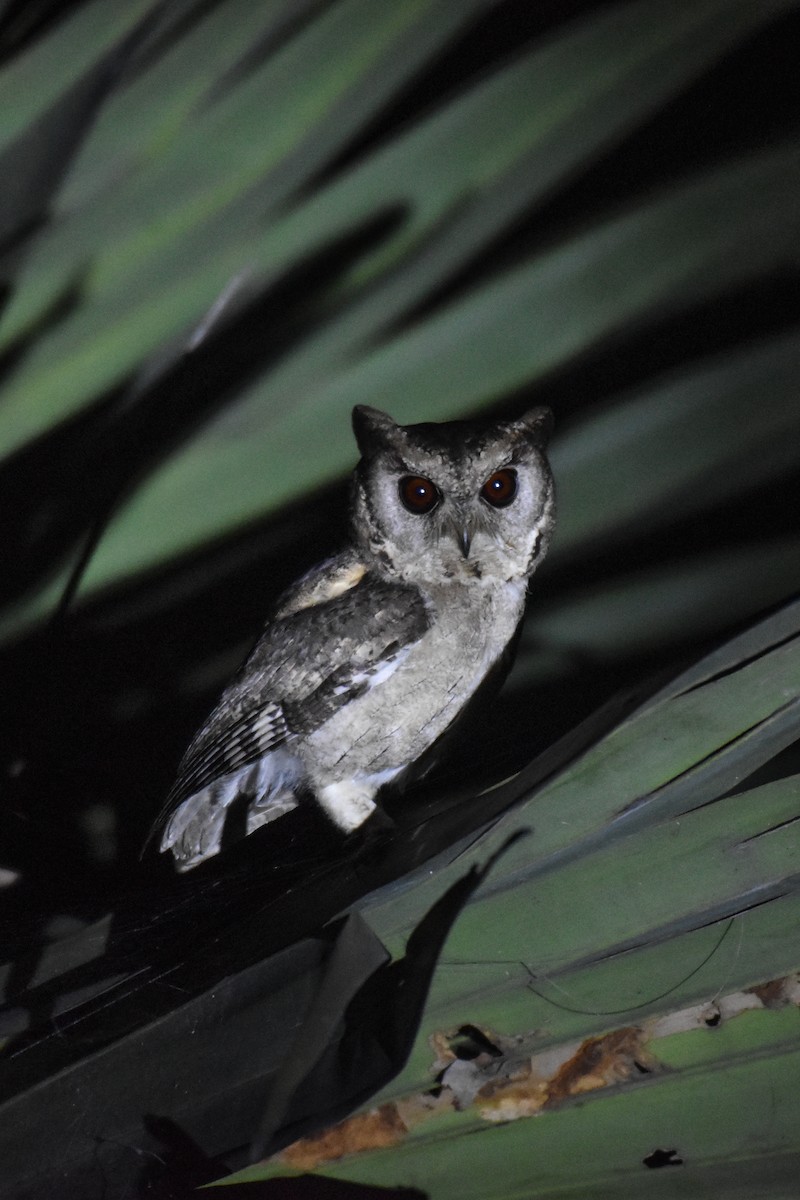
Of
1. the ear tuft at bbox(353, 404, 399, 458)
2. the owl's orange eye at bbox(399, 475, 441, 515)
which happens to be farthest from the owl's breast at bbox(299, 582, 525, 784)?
the ear tuft at bbox(353, 404, 399, 458)

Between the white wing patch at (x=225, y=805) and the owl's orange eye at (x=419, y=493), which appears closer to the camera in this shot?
the owl's orange eye at (x=419, y=493)

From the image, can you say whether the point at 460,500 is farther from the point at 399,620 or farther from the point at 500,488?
the point at 399,620

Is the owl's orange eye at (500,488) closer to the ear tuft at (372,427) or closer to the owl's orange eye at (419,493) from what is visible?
the owl's orange eye at (419,493)

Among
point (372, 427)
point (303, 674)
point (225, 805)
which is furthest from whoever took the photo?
point (225, 805)

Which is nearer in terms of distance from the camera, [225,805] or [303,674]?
[303,674]

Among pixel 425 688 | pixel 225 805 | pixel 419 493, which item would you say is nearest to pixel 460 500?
pixel 419 493

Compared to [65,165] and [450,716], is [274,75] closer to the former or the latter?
[65,165]

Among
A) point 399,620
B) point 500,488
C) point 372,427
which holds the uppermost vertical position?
point 372,427

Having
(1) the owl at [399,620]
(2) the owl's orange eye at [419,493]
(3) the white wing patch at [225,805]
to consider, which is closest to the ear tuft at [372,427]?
(1) the owl at [399,620]
